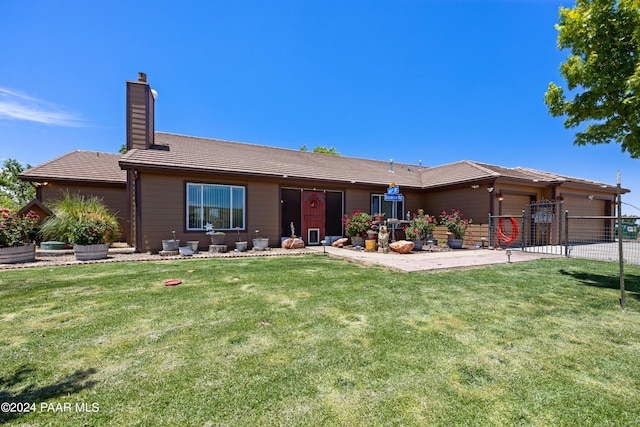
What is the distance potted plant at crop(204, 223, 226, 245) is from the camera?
941 centimetres

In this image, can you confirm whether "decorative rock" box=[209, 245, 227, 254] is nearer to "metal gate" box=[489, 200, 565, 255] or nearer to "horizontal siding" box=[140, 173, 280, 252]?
"horizontal siding" box=[140, 173, 280, 252]

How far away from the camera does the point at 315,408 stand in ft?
5.82

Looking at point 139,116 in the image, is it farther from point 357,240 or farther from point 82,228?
point 357,240

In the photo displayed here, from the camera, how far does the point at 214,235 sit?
941cm

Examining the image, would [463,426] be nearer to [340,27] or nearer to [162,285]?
[162,285]

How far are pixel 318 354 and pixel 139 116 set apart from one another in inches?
481

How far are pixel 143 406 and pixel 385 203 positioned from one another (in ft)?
41.4

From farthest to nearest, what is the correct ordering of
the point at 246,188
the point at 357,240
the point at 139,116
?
the point at 357,240 < the point at 139,116 < the point at 246,188

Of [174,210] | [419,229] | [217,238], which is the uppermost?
[174,210]

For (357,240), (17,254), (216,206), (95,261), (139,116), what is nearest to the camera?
(17,254)

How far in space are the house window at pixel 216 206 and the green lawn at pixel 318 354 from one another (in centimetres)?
492

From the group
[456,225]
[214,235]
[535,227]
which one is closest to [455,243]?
[456,225]

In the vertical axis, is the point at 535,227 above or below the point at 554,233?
above

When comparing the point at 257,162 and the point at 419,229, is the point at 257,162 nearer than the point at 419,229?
No
